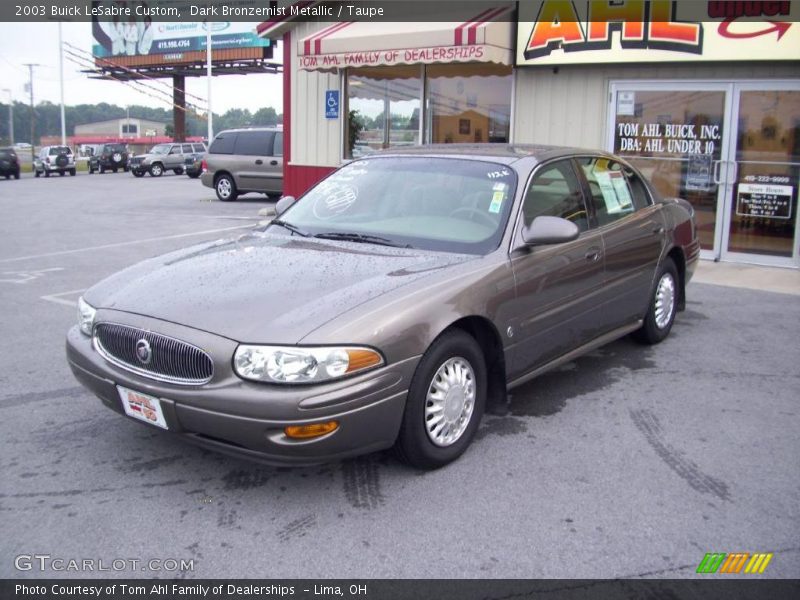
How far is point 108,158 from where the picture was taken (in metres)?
41.8

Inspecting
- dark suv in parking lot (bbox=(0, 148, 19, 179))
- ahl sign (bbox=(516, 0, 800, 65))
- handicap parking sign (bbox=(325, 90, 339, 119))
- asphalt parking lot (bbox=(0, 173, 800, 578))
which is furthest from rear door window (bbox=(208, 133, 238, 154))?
dark suv in parking lot (bbox=(0, 148, 19, 179))

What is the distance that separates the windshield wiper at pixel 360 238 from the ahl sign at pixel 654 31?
21.6 ft

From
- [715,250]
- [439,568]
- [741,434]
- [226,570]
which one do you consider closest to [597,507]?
[439,568]

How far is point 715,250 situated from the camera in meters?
10.1

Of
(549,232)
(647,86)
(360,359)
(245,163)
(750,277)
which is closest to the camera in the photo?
(360,359)

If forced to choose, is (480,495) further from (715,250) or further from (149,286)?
(715,250)

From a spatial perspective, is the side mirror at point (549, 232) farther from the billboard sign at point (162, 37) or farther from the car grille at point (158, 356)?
the billboard sign at point (162, 37)

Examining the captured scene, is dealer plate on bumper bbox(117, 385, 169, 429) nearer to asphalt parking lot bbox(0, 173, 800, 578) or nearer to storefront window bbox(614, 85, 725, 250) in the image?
asphalt parking lot bbox(0, 173, 800, 578)

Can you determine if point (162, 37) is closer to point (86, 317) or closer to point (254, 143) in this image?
point (254, 143)

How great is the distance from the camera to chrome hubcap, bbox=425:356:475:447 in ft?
12.2

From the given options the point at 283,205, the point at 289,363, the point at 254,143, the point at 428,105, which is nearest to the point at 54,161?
the point at 254,143
